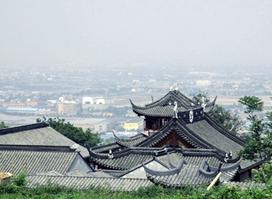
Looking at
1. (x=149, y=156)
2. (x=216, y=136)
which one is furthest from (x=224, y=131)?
(x=149, y=156)

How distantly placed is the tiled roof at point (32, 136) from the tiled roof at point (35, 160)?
2826 millimetres

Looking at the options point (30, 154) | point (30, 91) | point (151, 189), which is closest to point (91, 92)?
point (30, 91)

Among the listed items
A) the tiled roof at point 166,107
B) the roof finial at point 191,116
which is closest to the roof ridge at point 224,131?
the tiled roof at point 166,107

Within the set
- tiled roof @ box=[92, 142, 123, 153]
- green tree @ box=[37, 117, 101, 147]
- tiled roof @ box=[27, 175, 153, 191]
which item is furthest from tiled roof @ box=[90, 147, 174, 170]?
green tree @ box=[37, 117, 101, 147]

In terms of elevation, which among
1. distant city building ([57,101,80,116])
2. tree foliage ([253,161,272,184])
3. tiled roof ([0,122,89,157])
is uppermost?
tree foliage ([253,161,272,184])

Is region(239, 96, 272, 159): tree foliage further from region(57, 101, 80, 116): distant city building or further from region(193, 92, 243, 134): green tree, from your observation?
region(57, 101, 80, 116): distant city building

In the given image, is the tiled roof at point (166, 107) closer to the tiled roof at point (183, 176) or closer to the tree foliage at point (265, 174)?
the tree foliage at point (265, 174)

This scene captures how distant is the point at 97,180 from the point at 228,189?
20.3ft

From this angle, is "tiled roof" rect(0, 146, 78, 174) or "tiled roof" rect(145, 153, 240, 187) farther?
"tiled roof" rect(0, 146, 78, 174)

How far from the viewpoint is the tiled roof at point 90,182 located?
16469mm

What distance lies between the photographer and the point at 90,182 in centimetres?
1723

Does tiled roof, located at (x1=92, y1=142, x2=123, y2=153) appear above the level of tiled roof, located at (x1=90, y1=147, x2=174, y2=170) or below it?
below

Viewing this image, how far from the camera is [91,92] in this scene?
469 ft

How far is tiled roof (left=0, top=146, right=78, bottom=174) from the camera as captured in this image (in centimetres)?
2273
